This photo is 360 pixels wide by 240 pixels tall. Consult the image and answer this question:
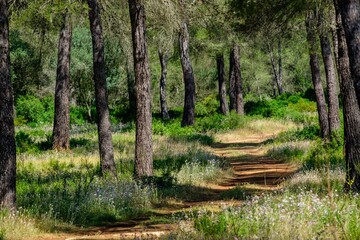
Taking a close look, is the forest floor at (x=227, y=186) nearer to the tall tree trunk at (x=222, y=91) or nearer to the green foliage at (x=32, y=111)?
the tall tree trunk at (x=222, y=91)

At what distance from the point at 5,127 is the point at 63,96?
1062 centimetres

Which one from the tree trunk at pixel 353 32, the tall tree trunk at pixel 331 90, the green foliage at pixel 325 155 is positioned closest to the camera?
the tree trunk at pixel 353 32

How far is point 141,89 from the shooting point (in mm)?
11188

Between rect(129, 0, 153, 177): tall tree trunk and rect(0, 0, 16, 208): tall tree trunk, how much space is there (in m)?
3.91

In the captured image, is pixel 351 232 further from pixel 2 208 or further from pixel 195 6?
pixel 195 6

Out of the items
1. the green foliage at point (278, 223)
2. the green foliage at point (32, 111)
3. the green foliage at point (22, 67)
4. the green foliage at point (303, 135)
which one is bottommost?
the green foliage at point (278, 223)

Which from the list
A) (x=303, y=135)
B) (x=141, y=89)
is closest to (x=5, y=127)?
(x=141, y=89)

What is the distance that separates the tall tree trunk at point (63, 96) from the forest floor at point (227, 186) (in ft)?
19.2

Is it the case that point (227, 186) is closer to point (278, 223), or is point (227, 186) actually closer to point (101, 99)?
point (101, 99)

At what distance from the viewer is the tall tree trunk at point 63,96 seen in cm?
1777

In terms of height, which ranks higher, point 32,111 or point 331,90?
point 32,111

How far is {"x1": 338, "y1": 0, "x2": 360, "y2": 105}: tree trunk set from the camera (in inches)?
252

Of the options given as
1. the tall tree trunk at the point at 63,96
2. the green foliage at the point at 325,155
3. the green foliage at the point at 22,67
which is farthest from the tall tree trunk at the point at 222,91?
the green foliage at the point at 325,155

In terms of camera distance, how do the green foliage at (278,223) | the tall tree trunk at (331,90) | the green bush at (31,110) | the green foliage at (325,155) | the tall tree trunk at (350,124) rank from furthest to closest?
the green bush at (31,110) → the tall tree trunk at (331,90) → the green foliage at (325,155) → the tall tree trunk at (350,124) → the green foliage at (278,223)
